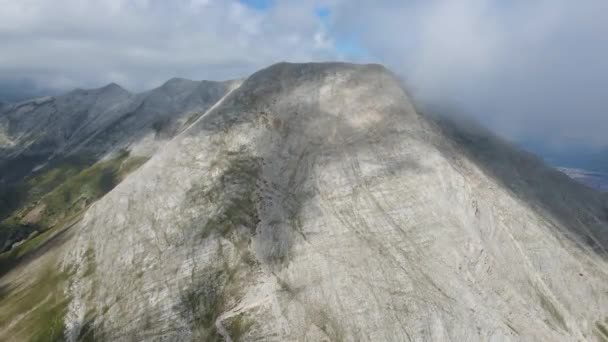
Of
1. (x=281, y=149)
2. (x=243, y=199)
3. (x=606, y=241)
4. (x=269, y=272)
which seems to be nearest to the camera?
(x=269, y=272)

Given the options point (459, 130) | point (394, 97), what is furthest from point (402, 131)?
point (459, 130)

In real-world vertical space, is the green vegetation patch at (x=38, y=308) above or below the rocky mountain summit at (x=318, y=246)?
below

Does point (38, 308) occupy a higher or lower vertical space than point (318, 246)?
lower

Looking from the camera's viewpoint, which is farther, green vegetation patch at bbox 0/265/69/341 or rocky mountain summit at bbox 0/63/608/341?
green vegetation patch at bbox 0/265/69/341

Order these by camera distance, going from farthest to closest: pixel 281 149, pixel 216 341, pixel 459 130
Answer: pixel 459 130 < pixel 281 149 < pixel 216 341

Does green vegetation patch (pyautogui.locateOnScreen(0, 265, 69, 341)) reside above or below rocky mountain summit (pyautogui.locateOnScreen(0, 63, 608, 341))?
below

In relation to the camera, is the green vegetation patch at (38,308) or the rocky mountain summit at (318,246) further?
the green vegetation patch at (38,308)

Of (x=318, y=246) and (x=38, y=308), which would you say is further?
(x=318, y=246)

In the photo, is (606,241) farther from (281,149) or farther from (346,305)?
(281,149)
